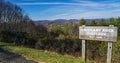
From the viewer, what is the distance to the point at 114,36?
9.40 meters

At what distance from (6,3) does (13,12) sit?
541 cm

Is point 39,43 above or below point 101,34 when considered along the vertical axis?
below

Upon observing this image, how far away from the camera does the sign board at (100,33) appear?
9430mm

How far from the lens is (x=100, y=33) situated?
1002 centimetres

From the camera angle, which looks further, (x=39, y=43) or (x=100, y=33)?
(x=39, y=43)

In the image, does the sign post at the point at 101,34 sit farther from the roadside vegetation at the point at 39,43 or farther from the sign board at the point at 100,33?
the roadside vegetation at the point at 39,43

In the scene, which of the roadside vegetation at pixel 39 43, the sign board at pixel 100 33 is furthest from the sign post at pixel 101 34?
the roadside vegetation at pixel 39 43

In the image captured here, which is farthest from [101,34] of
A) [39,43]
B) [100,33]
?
[39,43]

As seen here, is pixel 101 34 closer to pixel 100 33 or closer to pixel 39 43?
pixel 100 33

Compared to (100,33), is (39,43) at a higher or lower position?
lower

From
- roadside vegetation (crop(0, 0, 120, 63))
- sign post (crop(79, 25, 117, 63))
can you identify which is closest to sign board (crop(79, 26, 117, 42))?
sign post (crop(79, 25, 117, 63))

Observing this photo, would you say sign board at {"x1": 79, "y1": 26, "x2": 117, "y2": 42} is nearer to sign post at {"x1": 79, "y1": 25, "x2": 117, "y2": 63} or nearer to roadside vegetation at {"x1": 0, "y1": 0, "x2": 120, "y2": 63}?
sign post at {"x1": 79, "y1": 25, "x2": 117, "y2": 63}

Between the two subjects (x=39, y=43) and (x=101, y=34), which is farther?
(x=39, y=43)

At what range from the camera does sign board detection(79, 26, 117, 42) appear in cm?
943
